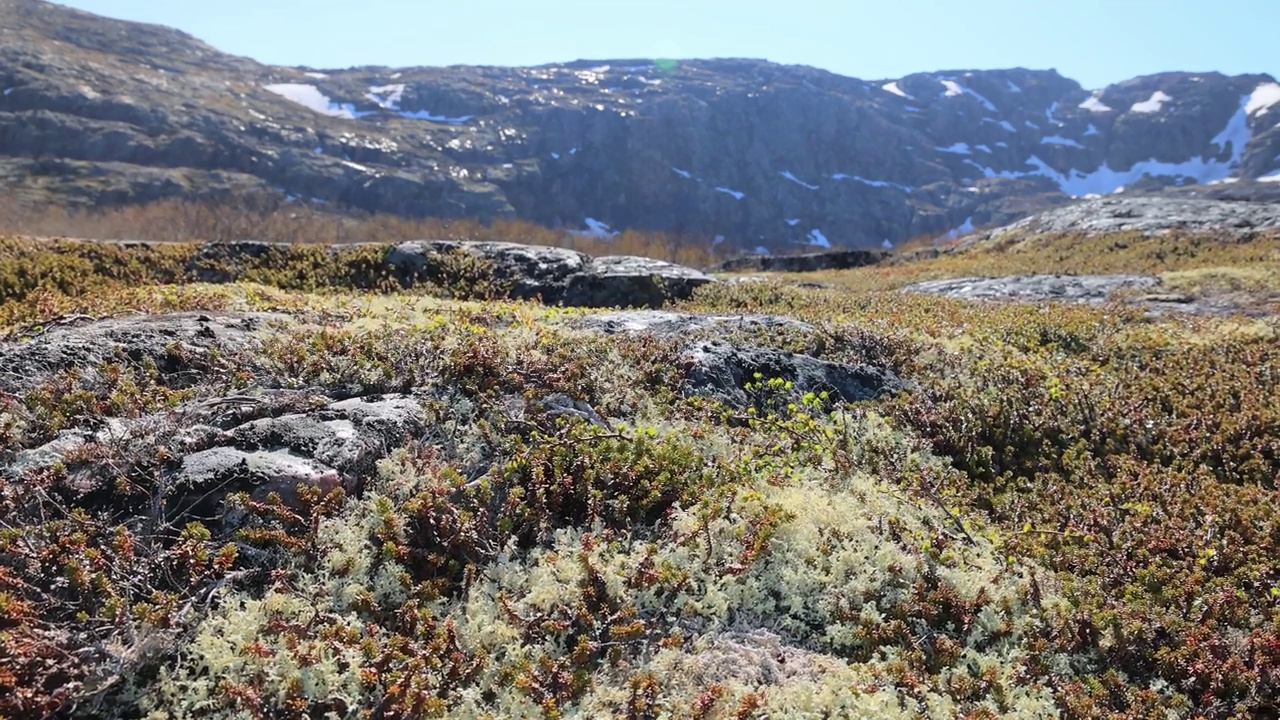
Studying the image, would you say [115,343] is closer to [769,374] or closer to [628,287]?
[769,374]

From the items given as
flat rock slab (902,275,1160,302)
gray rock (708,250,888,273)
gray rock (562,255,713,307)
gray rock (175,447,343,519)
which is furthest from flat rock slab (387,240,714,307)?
gray rock (708,250,888,273)

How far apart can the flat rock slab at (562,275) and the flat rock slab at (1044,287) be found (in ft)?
35.5

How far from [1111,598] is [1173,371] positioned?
9.32m

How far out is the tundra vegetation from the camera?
5199 mm

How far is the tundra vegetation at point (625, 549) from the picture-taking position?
5199 mm

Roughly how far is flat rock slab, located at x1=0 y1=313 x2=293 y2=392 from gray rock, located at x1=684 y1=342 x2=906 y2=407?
6.50 metres

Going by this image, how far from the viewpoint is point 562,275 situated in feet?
84.4

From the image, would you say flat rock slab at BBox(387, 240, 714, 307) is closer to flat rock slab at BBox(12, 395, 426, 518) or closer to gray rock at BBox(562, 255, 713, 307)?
gray rock at BBox(562, 255, 713, 307)

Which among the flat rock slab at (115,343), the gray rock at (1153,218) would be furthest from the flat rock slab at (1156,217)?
the flat rock slab at (115,343)

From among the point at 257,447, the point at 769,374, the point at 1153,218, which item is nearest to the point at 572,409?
the point at 257,447

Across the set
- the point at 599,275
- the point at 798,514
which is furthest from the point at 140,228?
the point at 798,514

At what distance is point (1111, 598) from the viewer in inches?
281

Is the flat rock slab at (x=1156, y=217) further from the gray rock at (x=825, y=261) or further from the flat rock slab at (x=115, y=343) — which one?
the flat rock slab at (x=115, y=343)

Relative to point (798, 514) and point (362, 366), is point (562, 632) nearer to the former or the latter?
point (798, 514)
